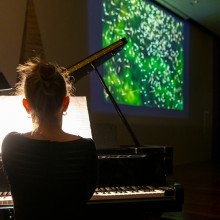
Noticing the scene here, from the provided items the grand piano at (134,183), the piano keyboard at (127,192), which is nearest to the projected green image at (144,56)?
the grand piano at (134,183)

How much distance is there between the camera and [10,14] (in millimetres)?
3617

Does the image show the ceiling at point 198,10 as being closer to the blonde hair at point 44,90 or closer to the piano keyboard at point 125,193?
the piano keyboard at point 125,193

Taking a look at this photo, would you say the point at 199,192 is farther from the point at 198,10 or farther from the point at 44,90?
the point at 198,10

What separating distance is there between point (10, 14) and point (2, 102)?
209cm

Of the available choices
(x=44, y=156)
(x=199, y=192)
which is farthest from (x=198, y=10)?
(x=44, y=156)

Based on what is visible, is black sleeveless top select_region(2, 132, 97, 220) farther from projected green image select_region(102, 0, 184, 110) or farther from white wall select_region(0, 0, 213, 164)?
projected green image select_region(102, 0, 184, 110)

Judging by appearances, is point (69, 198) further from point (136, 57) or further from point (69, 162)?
point (136, 57)

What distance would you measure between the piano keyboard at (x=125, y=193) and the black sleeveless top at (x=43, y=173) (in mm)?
429

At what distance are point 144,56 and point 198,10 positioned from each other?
1950 mm

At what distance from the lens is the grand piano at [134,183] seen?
164 cm

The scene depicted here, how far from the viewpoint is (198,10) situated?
6492mm

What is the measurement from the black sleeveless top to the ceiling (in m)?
5.32

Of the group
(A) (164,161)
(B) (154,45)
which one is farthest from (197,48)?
(A) (164,161)

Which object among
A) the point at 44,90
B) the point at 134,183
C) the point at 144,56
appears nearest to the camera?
the point at 44,90
